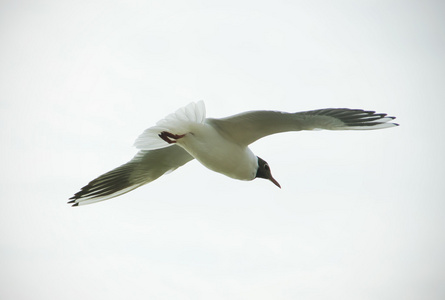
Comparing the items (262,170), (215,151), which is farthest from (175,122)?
(262,170)

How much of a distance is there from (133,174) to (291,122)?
1505 mm

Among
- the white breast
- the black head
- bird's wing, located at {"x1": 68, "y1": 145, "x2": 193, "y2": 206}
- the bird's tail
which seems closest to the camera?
the bird's tail

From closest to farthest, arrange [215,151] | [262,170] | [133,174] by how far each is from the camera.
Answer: [215,151], [262,170], [133,174]

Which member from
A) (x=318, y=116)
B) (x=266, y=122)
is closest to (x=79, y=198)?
(x=266, y=122)

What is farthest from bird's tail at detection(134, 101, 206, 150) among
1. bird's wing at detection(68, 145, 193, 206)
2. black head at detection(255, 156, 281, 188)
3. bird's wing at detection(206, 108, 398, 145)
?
black head at detection(255, 156, 281, 188)

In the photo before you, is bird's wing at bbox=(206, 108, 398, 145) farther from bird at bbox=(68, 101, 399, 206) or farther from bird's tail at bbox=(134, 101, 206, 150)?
bird's tail at bbox=(134, 101, 206, 150)

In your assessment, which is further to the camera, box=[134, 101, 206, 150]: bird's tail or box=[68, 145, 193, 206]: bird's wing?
box=[68, 145, 193, 206]: bird's wing

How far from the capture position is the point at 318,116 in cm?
443

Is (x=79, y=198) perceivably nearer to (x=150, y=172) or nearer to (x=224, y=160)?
(x=150, y=172)

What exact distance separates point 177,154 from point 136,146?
2.58 feet

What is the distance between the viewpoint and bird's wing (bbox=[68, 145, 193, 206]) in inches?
201

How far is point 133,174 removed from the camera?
5191 millimetres

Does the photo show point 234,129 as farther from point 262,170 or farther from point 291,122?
point 262,170

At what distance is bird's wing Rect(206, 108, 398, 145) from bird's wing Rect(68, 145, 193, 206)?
2.11 ft
